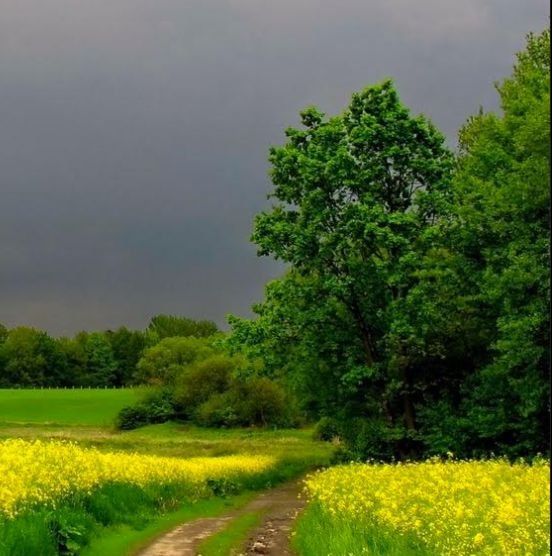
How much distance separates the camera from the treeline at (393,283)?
34.7 metres

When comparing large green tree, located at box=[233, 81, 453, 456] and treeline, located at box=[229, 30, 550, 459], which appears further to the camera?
large green tree, located at box=[233, 81, 453, 456]

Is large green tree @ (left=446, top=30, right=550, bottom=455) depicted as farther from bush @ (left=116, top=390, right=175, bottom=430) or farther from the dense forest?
bush @ (left=116, top=390, right=175, bottom=430)

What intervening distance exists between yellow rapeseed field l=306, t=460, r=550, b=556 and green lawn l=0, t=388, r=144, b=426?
91629 millimetres

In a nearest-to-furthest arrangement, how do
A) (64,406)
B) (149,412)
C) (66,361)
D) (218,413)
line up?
(218,413), (149,412), (64,406), (66,361)

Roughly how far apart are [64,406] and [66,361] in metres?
63.1

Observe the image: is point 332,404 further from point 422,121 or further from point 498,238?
point 422,121

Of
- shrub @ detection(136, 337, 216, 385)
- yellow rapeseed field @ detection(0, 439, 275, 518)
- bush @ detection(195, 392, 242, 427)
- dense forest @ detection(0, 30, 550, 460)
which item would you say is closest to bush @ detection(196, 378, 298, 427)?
bush @ detection(195, 392, 242, 427)

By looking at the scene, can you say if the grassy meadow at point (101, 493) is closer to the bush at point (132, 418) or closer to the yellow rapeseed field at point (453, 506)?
the yellow rapeseed field at point (453, 506)

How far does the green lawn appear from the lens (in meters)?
118

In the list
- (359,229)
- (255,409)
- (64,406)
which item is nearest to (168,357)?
(64,406)

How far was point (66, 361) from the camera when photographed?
632 ft

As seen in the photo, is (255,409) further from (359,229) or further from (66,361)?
(66,361)

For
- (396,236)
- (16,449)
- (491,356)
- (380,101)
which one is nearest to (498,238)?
(396,236)

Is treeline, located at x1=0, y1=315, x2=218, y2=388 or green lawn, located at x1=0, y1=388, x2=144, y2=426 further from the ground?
treeline, located at x1=0, y1=315, x2=218, y2=388
